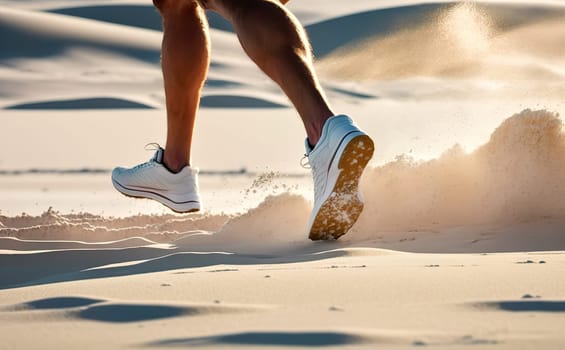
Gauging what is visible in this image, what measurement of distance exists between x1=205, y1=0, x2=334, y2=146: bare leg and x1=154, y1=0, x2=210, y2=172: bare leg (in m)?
0.59

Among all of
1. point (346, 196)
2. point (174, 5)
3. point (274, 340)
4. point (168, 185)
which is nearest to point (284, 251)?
point (346, 196)

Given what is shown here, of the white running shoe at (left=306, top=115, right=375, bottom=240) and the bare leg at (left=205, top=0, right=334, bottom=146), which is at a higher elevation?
the bare leg at (left=205, top=0, right=334, bottom=146)

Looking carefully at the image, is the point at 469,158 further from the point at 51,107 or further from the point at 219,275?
the point at 51,107

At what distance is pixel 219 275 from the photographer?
202 cm

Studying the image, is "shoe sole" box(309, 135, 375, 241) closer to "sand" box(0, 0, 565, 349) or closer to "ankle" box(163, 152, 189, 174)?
"sand" box(0, 0, 565, 349)

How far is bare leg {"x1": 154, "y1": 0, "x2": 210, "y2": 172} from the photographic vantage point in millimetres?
3184

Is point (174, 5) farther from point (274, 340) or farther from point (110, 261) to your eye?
point (274, 340)

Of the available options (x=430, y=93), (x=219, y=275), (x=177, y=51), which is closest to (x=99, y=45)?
(x=430, y=93)

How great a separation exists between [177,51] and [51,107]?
9033mm

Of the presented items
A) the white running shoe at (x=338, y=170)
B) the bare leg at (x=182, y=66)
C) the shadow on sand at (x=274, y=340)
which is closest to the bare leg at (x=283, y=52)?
the white running shoe at (x=338, y=170)

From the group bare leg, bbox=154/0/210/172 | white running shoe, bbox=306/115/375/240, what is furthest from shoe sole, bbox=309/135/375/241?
bare leg, bbox=154/0/210/172

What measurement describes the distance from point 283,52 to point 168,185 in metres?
0.82

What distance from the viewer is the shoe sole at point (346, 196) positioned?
2.40 metres

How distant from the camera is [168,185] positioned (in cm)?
318
